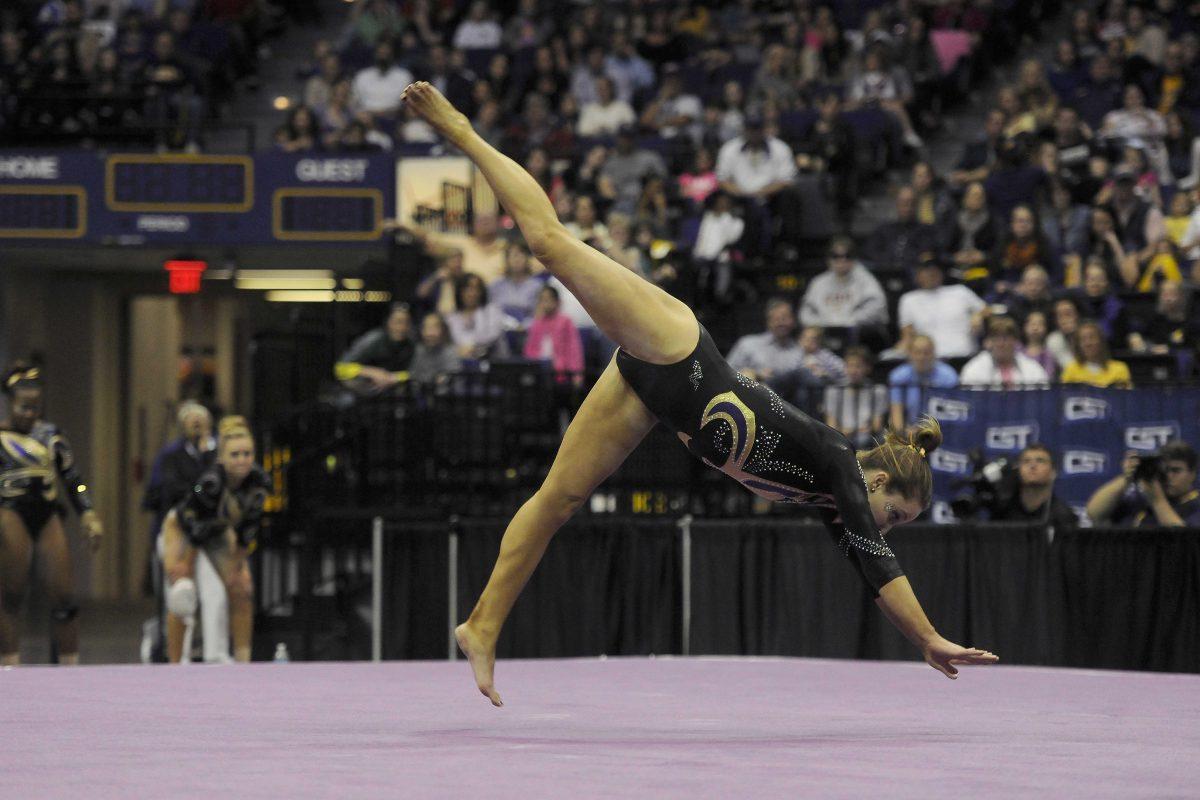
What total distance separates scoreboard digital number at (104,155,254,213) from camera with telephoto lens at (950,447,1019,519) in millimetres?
7670

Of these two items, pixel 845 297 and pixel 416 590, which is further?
pixel 845 297

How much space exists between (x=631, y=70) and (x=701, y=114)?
47.9 inches

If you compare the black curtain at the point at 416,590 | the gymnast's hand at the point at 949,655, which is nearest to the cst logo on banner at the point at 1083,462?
the black curtain at the point at 416,590

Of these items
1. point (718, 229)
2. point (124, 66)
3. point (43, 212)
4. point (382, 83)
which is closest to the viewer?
point (718, 229)

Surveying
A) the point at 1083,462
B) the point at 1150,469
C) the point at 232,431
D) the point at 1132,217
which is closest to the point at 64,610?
the point at 232,431

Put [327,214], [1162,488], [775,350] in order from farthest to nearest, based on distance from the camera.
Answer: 1. [327,214]
2. [775,350]
3. [1162,488]

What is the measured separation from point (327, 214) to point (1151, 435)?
26.0 feet

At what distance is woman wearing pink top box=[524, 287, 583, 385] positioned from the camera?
11.6 m

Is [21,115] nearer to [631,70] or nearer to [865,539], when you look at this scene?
[631,70]

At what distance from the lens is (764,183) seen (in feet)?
46.1

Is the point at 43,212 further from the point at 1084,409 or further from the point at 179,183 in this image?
the point at 1084,409

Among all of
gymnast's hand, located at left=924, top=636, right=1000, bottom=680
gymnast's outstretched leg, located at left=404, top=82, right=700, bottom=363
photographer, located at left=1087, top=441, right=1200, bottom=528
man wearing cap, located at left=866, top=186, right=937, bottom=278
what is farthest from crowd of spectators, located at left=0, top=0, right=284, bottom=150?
gymnast's hand, located at left=924, top=636, right=1000, bottom=680

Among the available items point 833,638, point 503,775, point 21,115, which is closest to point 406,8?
point 21,115

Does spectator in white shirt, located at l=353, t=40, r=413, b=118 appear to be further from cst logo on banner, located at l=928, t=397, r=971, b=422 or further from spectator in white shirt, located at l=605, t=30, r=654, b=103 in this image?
cst logo on banner, located at l=928, t=397, r=971, b=422
